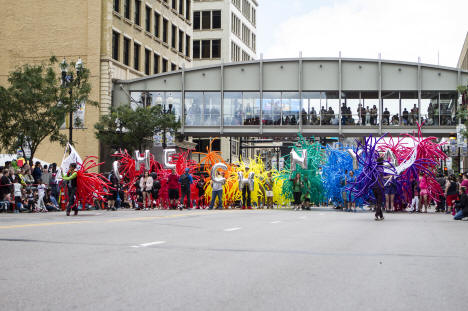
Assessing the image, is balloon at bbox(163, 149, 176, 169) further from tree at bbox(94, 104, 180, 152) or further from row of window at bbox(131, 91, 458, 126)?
row of window at bbox(131, 91, 458, 126)

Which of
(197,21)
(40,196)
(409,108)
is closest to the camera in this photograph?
(40,196)

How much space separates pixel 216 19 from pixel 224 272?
85922mm

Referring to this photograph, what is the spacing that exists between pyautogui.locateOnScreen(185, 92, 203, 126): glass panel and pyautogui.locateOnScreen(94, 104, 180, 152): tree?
8.70 meters

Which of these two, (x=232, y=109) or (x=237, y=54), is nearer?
(x=232, y=109)

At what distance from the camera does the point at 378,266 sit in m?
9.86

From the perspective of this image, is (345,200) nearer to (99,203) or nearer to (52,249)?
(99,203)

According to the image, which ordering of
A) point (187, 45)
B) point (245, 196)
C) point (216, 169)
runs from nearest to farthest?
point (216, 169) < point (245, 196) < point (187, 45)

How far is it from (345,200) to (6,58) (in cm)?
2844

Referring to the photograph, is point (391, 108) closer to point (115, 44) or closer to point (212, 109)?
point (212, 109)

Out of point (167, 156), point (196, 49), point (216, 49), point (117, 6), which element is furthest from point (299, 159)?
point (196, 49)

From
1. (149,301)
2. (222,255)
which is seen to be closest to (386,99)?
(222,255)

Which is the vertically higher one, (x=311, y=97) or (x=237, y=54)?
(x=237, y=54)

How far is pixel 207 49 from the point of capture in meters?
93.6

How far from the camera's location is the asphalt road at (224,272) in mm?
6730
